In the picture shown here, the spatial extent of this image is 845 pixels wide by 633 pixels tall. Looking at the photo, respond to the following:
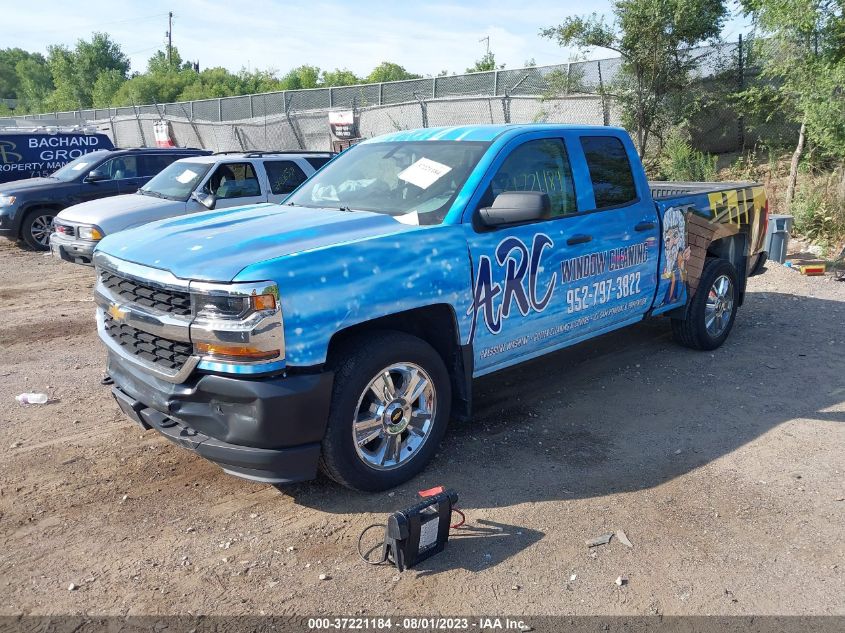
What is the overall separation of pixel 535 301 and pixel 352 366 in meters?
1.45

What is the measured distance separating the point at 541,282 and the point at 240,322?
2.05 m

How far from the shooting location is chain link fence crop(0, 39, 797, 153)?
13.4m

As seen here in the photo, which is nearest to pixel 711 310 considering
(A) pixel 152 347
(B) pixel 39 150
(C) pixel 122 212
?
(A) pixel 152 347

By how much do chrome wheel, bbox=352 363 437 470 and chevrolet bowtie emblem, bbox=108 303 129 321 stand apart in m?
1.37

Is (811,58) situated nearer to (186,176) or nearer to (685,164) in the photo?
(685,164)

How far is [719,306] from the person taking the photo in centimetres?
653

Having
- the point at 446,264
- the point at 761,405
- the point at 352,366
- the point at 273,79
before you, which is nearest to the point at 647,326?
the point at 761,405

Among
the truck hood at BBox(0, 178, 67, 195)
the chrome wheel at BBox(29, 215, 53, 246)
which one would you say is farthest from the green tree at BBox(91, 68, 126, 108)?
the chrome wheel at BBox(29, 215, 53, 246)

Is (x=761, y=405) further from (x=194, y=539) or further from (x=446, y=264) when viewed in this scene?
(x=194, y=539)

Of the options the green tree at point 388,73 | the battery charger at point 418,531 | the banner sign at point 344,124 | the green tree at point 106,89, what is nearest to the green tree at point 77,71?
the green tree at point 106,89

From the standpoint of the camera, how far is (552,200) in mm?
4668

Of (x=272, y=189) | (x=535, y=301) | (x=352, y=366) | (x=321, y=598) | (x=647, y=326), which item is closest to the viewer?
(x=321, y=598)

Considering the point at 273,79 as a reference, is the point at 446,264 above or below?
below

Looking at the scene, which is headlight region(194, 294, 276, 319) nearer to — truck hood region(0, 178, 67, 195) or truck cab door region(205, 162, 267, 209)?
truck cab door region(205, 162, 267, 209)
